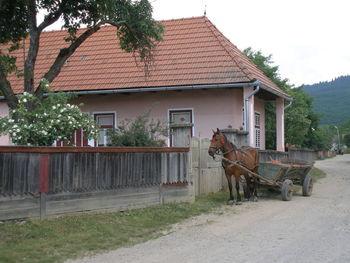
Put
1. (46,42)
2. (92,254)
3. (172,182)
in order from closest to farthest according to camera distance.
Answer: (92,254), (172,182), (46,42)

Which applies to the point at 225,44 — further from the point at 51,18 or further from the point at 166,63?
the point at 51,18

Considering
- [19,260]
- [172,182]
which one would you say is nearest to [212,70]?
[172,182]

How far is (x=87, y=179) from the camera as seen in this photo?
9.88 metres

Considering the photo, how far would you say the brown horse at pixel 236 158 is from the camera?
13016 mm

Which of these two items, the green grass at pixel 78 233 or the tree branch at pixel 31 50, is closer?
the green grass at pixel 78 233

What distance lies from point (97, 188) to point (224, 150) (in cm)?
451

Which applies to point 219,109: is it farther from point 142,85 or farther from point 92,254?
point 92,254

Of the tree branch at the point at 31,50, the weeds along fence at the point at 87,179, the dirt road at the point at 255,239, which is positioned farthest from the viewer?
the tree branch at the point at 31,50

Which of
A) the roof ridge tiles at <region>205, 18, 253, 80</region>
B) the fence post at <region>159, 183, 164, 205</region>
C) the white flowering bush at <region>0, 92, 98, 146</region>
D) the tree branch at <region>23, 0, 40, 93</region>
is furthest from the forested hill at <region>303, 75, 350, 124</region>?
the white flowering bush at <region>0, 92, 98, 146</region>

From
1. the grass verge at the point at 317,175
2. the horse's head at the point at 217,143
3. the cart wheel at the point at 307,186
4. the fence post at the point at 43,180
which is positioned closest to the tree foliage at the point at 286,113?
the grass verge at the point at 317,175

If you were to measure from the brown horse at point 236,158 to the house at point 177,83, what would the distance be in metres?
2.65

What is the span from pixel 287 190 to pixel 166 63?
849 cm

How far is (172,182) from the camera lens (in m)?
12.1

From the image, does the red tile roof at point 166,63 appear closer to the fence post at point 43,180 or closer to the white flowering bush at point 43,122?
the white flowering bush at point 43,122
